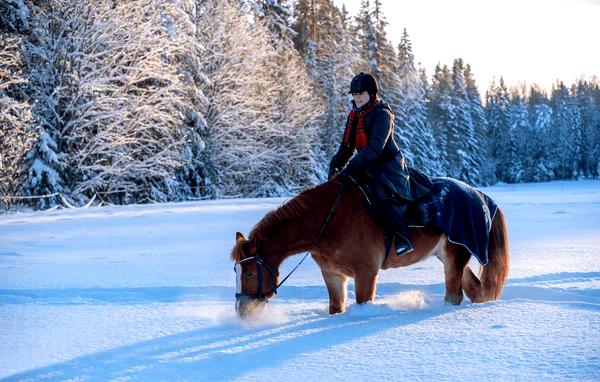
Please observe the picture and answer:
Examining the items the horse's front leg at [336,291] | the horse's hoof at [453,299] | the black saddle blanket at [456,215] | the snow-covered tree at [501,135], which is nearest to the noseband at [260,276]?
the horse's front leg at [336,291]

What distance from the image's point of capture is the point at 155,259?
22.5ft

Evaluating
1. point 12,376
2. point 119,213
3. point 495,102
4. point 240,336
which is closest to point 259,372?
point 240,336

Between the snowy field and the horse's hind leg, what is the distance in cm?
21

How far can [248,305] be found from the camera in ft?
12.4

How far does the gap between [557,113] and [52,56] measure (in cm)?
8997

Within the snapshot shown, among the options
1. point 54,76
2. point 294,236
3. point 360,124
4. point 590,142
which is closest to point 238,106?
point 54,76

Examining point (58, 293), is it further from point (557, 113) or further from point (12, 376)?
point (557, 113)

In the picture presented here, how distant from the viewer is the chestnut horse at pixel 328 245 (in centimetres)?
396

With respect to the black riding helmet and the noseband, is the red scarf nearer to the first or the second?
the black riding helmet

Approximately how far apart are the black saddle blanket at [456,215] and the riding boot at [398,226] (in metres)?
0.14

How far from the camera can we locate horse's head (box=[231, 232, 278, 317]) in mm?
3863

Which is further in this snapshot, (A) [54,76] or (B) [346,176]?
(A) [54,76]

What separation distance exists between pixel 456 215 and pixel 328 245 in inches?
45.1

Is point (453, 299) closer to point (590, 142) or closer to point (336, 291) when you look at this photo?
point (336, 291)
